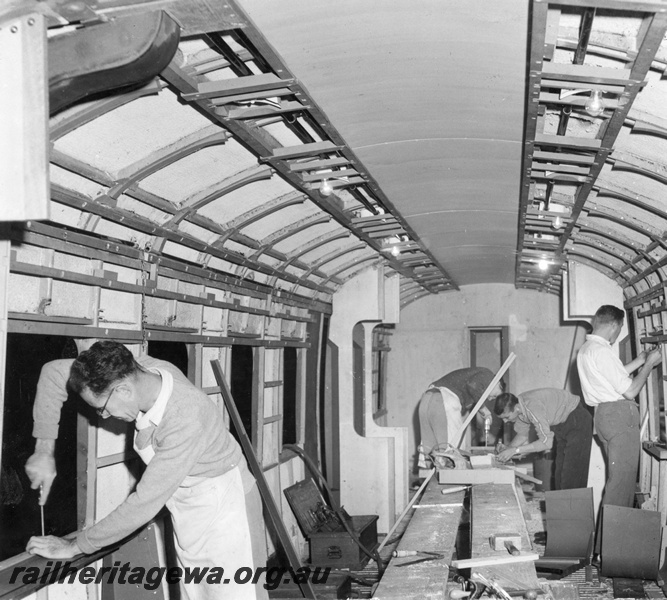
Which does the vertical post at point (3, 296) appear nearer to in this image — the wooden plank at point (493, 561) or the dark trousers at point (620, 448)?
the wooden plank at point (493, 561)

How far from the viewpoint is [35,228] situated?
3.50 m

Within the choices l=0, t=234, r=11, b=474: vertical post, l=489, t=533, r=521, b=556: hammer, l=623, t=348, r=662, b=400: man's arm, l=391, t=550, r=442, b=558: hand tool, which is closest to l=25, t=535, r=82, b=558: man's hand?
l=0, t=234, r=11, b=474: vertical post

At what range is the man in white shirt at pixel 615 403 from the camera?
687 centimetres

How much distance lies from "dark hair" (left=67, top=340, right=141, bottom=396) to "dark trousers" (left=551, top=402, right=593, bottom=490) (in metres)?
6.03

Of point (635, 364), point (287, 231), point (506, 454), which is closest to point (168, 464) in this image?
point (287, 231)

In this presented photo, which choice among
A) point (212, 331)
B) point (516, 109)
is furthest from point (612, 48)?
point (212, 331)

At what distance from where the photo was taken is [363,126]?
13.2ft

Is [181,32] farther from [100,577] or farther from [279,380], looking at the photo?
[279,380]

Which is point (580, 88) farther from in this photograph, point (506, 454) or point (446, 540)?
point (506, 454)

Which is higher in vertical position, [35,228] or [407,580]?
[35,228]

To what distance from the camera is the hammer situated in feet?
13.1

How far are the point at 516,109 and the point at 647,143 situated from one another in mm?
893

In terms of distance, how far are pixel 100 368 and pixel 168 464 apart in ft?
1.74

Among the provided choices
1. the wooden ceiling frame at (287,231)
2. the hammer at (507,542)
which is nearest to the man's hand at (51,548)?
the hammer at (507,542)
